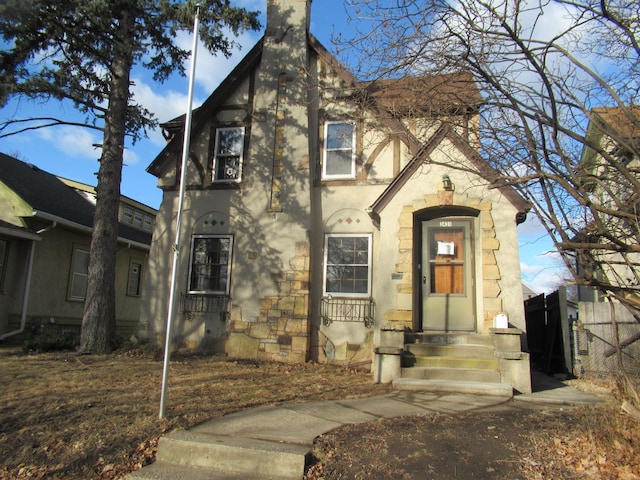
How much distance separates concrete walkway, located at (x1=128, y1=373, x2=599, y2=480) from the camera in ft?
13.6

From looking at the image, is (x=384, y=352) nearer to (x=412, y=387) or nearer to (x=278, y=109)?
(x=412, y=387)

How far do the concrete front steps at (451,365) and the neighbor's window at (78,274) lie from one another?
10737mm

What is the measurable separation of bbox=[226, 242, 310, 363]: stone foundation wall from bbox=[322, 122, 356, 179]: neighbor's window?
196 cm

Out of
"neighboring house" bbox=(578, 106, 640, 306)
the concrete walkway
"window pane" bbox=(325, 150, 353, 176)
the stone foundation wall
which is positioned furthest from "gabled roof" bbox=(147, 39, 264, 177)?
"neighboring house" bbox=(578, 106, 640, 306)

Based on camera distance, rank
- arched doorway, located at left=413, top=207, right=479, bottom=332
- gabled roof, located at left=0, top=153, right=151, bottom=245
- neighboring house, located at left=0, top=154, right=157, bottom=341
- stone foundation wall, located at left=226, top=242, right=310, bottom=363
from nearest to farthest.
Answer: arched doorway, located at left=413, top=207, right=479, bottom=332
stone foundation wall, located at left=226, top=242, right=310, bottom=363
neighboring house, located at left=0, top=154, right=157, bottom=341
gabled roof, located at left=0, top=153, right=151, bottom=245

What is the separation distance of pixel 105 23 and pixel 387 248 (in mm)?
7643

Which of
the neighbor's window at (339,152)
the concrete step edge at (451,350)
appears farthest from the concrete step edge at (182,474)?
the neighbor's window at (339,152)

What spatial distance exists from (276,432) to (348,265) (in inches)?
256

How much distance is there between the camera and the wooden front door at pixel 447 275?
9.73 m

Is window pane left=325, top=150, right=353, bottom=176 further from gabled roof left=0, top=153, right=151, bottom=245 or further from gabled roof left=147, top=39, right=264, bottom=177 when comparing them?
gabled roof left=0, top=153, right=151, bottom=245

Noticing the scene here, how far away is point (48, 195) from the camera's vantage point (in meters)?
15.5

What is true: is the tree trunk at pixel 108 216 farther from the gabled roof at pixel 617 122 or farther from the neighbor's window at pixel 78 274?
the gabled roof at pixel 617 122

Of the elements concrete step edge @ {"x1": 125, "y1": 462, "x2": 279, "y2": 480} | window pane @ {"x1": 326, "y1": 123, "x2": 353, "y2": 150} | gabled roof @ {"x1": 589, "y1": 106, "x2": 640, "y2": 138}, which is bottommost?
concrete step edge @ {"x1": 125, "y1": 462, "x2": 279, "y2": 480}

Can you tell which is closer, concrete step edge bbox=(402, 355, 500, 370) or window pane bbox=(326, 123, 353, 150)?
concrete step edge bbox=(402, 355, 500, 370)
